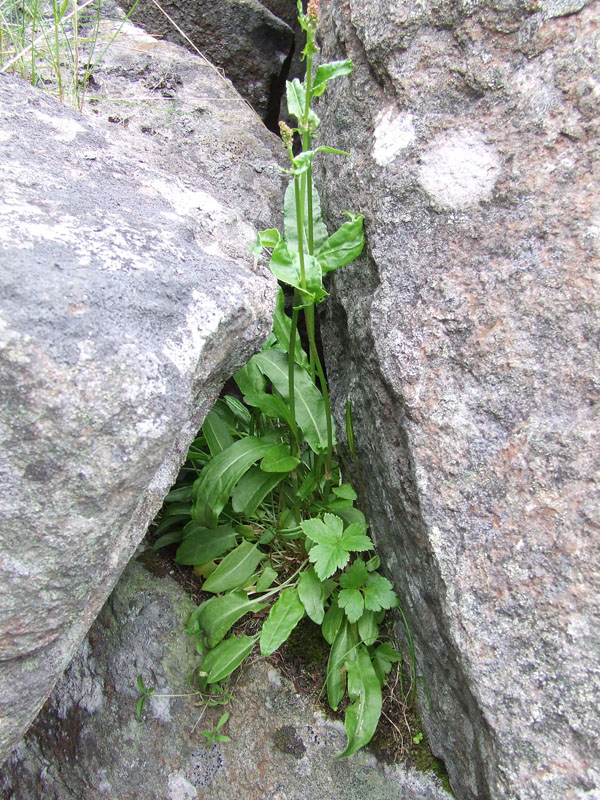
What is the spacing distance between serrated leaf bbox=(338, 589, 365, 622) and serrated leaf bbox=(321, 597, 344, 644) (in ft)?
0.14

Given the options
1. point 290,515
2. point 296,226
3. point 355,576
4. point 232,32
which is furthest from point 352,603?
point 232,32

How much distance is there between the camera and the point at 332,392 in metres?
1.91

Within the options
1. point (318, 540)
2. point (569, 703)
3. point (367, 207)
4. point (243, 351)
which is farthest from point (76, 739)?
point (367, 207)

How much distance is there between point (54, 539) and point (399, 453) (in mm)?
786

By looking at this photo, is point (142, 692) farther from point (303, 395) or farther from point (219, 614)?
point (303, 395)

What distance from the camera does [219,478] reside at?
1.71 metres

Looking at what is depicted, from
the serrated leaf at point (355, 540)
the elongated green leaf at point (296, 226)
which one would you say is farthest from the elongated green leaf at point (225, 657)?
the elongated green leaf at point (296, 226)

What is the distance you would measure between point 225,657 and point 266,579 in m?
0.24

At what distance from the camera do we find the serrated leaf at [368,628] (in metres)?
1.61

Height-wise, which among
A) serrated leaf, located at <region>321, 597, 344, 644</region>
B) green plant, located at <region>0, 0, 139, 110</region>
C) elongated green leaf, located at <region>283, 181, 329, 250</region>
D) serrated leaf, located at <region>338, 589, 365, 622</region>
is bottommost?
serrated leaf, located at <region>321, 597, 344, 644</region>

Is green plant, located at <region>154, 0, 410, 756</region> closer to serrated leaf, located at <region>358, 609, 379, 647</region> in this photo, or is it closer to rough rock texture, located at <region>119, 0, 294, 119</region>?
serrated leaf, located at <region>358, 609, 379, 647</region>

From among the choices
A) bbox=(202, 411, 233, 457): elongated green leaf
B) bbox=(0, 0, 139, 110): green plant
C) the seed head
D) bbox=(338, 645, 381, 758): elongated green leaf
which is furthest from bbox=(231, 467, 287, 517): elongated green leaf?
bbox=(0, 0, 139, 110): green plant

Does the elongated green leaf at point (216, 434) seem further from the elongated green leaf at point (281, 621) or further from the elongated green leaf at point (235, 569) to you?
the elongated green leaf at point (281, 621)

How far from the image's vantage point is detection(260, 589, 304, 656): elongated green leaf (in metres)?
1.56
